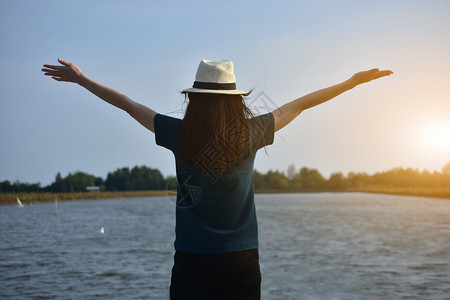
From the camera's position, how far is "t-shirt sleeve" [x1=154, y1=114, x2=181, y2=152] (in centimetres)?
190

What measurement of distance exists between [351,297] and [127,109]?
10.4m

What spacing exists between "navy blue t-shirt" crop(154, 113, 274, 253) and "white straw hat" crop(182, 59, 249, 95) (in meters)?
0.21

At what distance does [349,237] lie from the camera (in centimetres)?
2619

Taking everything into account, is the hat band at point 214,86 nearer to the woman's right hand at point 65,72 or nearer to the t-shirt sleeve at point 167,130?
the t-shirt sleeve at point 167,130

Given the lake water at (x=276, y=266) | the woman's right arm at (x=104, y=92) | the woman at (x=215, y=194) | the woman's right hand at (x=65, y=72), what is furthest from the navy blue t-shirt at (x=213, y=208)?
the lake water at (x=276, y=266)

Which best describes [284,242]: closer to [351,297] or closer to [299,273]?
[299,273]

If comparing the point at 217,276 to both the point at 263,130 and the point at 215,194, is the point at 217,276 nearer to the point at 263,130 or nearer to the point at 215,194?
the point at 215,194

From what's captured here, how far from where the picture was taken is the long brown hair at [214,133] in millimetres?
1822

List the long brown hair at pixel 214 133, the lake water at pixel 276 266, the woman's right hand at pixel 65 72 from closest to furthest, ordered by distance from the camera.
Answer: the long brown hair at pixel 214 133 < the woman's right hand at pixel 65 72 < the lake water at pixel 276 266

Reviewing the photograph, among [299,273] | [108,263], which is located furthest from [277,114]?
[108,263]

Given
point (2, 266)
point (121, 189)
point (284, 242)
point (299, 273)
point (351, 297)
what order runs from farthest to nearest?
point (121, 189) < point (284, 242) < point (2, 266) < point (299, 273) < point (351, 297)

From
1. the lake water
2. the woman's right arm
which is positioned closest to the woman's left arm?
the woman's right arm

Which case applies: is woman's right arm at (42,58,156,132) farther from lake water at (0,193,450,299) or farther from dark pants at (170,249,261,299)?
lake water at (0,193,450,299)

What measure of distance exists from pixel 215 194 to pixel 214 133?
222mm
